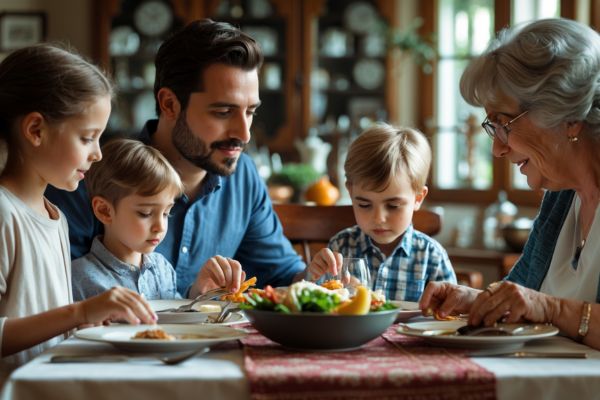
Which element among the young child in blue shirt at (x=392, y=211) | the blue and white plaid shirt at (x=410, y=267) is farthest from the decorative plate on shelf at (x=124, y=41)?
the blue and white plaid shirt at (x=410, y=267)

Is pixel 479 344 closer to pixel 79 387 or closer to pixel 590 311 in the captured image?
pixel 590 311

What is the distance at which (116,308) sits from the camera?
1.41m

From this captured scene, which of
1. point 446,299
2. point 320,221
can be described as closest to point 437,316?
point 446,299

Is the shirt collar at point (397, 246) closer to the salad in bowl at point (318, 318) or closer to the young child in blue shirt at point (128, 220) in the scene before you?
the young child in blue shirt at point (128, 220)

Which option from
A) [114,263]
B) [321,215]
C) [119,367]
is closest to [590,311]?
[119,367]

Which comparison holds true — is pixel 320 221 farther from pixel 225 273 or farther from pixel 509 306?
pixel 509 306

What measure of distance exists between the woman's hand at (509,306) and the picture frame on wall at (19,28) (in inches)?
236

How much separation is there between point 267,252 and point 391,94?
416 centimetres

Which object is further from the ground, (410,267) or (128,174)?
(128,174)

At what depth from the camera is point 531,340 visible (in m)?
1.51

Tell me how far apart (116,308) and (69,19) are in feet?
19.5

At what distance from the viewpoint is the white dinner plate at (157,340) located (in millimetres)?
1318

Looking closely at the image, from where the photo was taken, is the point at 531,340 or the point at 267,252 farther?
the point at 267,252

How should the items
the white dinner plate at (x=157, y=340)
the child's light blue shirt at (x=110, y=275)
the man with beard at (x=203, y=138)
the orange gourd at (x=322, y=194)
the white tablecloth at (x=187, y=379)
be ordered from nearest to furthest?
the white tablecloth at (x=187, y=379)
the white dinner plate at (x=157, y=340)
the child's light blue shirt at (x=110, y=275)
the man with beard at (x=203, y=138)
the orange gourd at (x=322, y=194)
